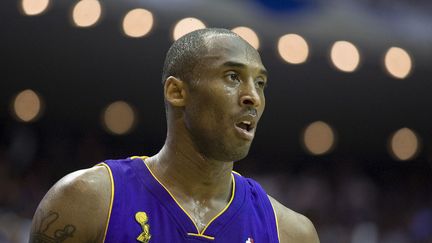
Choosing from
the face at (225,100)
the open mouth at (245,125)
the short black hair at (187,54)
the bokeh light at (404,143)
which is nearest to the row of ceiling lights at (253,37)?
the bokeh light at (404,143)

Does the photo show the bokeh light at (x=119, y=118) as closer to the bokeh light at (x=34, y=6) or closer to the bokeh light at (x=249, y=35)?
the bokeh light at (x=34, y=6)

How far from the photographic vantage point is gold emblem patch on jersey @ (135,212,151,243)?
7.10 feet

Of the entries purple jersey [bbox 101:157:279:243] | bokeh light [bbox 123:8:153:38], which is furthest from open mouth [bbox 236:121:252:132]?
bokeh light [bbox 123:8:153:38]

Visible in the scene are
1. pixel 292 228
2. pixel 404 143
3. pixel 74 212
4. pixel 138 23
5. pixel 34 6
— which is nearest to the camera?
pixel 74 212

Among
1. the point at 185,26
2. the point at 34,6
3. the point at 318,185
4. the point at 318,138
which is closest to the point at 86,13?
the point at 34,6

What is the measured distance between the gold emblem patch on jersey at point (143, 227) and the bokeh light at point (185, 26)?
3.23m

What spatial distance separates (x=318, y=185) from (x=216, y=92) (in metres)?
3.53

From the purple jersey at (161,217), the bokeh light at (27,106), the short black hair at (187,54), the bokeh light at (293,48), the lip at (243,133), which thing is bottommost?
the bokeh light at (27,106)

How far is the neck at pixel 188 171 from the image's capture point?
93.6 inches

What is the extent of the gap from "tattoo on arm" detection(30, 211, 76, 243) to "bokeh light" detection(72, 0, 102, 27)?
325cm

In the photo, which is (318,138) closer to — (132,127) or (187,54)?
(132,127)

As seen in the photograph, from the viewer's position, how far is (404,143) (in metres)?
5.89

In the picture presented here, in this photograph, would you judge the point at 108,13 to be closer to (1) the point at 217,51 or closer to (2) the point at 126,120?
(2) the point at 126,120

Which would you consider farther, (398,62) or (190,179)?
(398,62)
